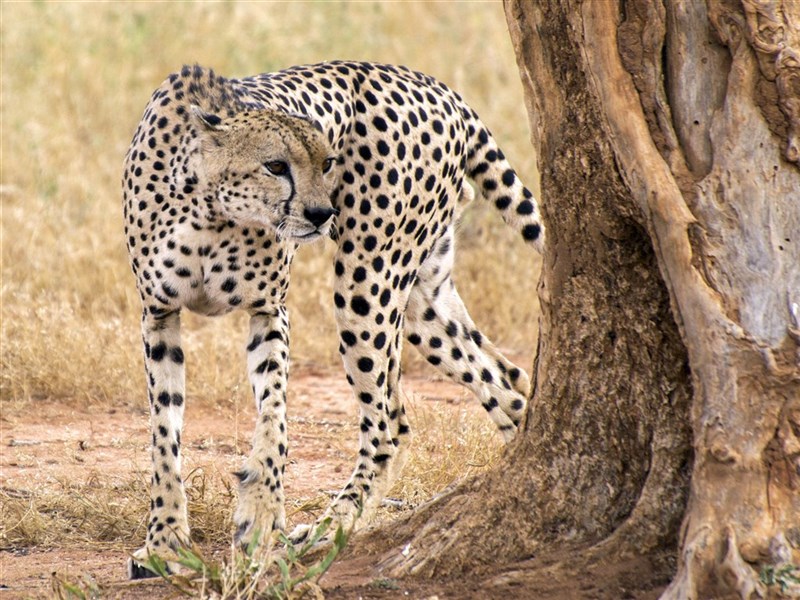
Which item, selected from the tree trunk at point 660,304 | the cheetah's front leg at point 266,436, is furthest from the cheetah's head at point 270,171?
the tree trunk at point 660,304

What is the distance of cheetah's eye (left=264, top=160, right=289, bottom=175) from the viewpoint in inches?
146

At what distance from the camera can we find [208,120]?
3.76 metres

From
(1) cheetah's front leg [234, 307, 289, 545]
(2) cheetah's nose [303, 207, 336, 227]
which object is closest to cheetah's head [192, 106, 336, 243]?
(2) cheetah's nose [303, 207, 336, 227]

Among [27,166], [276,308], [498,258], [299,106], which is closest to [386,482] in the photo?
[276,308]

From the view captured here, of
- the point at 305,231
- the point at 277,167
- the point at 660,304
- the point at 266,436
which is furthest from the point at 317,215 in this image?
the point at 660,304

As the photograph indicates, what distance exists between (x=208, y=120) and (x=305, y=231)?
43 centimetres

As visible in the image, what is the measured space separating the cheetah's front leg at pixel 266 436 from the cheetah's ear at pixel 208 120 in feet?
1.97

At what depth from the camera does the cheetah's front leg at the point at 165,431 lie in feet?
12.1

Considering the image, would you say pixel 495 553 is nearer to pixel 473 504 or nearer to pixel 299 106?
pixel 473 504

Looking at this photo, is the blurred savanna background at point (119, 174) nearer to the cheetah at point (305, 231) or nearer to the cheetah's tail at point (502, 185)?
the cheetah at point (305, 231)

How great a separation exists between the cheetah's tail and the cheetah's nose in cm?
93

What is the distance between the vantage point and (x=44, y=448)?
486 centimetres

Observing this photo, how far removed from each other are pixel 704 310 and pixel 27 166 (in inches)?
222

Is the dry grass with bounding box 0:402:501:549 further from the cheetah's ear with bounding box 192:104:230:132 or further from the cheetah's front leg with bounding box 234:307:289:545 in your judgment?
the cheetah's ear with bounding box 192:104:230:132
